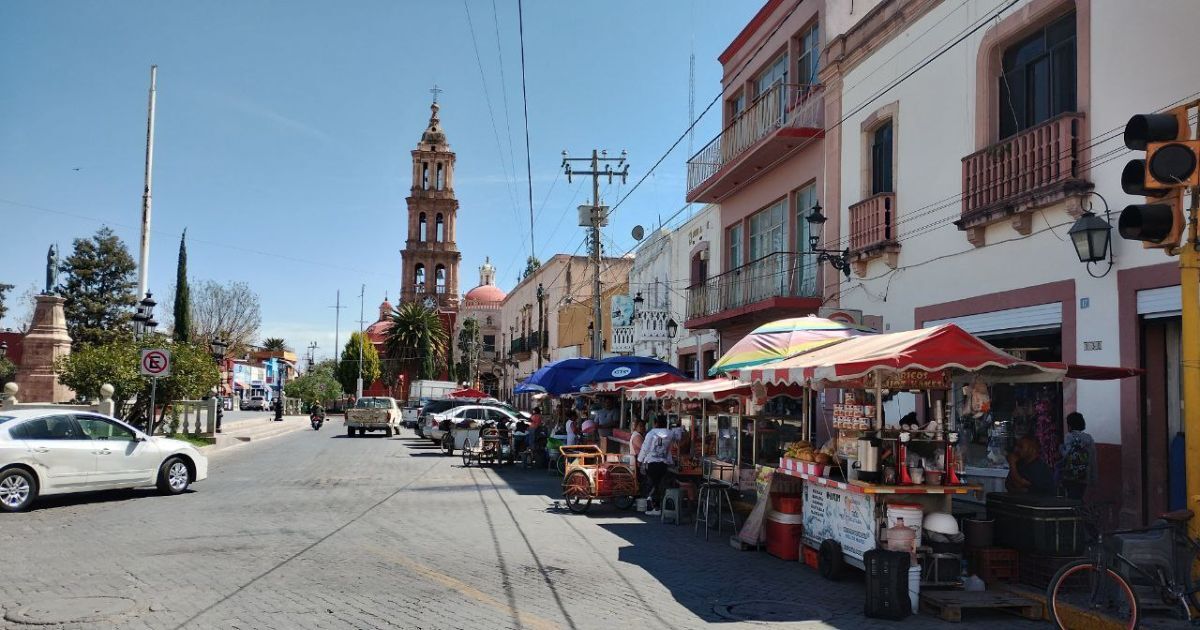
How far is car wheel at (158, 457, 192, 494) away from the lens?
1536 centimetres

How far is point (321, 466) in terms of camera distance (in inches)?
899

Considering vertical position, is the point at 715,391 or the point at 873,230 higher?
the point at 873,230

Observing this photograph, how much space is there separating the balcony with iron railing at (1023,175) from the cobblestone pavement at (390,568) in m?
5.77

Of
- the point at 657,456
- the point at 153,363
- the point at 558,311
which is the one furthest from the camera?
the point at 558,311

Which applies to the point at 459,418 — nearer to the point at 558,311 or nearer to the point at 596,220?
the point at 596,220

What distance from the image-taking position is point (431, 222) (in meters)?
80.7

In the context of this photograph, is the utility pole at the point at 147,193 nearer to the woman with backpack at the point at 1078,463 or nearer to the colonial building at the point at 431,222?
the woman with backpack at the point at 1078,463

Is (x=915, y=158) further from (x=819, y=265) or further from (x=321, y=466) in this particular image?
(x=321, y=466)

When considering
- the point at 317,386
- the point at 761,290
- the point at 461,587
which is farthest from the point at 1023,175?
the point at 317,386

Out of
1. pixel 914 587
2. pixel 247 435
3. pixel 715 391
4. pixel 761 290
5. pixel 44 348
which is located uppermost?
pixel 761 290

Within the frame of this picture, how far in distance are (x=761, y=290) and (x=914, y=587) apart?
1301cm

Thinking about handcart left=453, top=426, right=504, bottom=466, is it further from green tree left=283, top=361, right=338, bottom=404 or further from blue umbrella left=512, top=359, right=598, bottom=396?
green tree left=283, top=361, right=338, bottom=404

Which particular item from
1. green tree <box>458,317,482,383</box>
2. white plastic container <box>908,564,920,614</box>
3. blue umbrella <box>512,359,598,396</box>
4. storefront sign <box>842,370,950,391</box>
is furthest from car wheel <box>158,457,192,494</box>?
green tree <box>458,317,482,383</box>

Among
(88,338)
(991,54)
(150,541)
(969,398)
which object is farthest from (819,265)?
(88,338)
